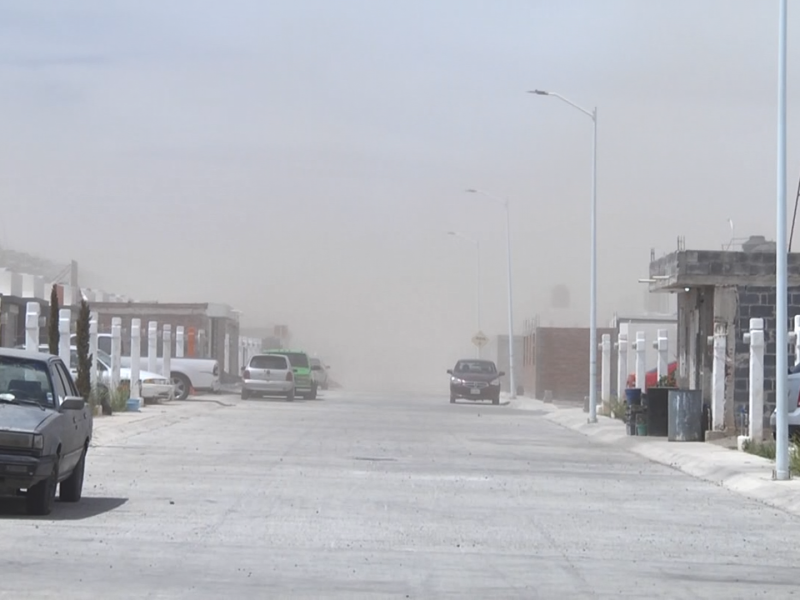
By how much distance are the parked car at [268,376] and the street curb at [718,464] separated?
63.2 feet

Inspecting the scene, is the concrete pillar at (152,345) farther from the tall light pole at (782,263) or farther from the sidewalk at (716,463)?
the tall light pole at (782,263)

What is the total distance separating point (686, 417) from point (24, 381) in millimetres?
17965

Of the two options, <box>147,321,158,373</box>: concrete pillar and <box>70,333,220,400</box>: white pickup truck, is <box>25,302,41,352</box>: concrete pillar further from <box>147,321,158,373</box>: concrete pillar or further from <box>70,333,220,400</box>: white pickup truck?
<box>70,333,220,400</box>: white pickup truck

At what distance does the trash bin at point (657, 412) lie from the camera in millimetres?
32156

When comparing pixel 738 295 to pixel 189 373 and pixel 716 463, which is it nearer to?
pixel 716 463

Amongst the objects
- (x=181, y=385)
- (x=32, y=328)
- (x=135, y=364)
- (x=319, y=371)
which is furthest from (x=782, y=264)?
(x=319, y=371)

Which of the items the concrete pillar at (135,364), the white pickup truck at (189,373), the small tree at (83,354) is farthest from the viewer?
the white pickup truck at (189,373)

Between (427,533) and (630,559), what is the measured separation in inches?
89.6

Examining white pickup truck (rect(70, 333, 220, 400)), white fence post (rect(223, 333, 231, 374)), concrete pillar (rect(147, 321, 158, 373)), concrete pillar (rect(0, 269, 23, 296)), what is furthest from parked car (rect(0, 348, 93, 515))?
white fence post (rect(223, 333, 231, 374))

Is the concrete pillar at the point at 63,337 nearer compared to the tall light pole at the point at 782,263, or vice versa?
the tall light pole at the point at 782,263

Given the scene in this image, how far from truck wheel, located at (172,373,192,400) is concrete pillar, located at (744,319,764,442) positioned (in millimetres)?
26790

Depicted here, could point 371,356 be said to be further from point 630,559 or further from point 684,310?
point 630,559

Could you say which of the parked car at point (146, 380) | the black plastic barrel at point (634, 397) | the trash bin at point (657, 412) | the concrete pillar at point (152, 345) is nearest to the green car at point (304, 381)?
the concrete pillar at point (152, 345)

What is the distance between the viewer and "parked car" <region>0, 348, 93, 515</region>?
542 inches
